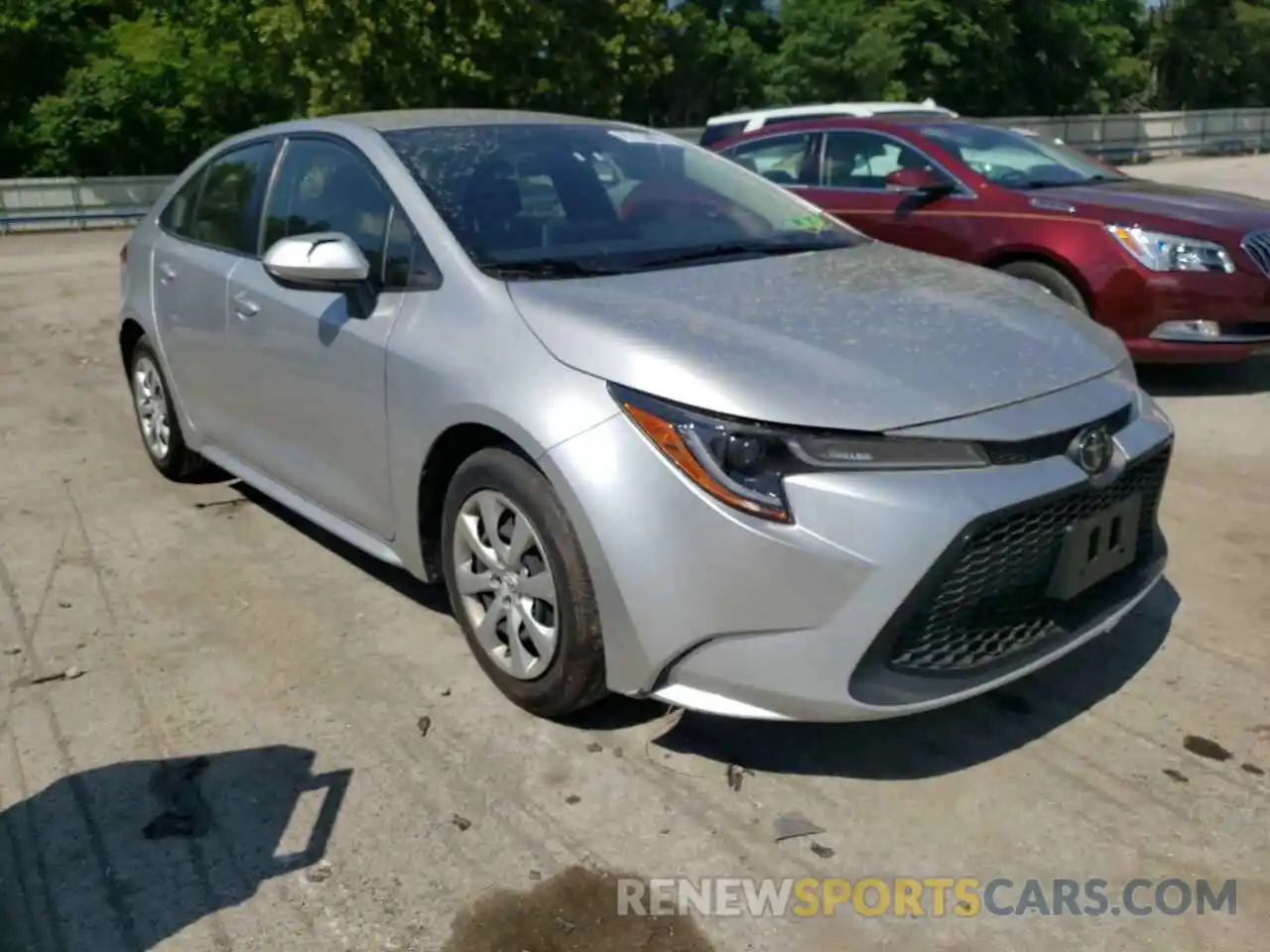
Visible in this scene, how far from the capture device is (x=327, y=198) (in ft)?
13.9

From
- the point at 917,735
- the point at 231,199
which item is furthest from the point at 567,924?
the point at 231,199

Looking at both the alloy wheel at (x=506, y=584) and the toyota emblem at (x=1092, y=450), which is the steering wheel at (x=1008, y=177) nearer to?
the toyota emblem at (x=1092, y=450)

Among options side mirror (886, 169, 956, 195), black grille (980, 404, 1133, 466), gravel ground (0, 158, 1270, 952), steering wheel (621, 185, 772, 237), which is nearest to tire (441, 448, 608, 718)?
gravel ground (0, 158, 1270, 952)

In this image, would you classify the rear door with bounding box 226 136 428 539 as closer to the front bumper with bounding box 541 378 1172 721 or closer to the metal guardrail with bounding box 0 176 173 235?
the front bumper with bounding box 541 378 1172 721

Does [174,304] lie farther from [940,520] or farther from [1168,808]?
[1168,808]

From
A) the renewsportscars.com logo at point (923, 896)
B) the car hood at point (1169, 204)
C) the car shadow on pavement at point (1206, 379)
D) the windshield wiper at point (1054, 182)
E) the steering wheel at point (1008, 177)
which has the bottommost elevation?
the renewsportscars.com logo at point (923, 896)

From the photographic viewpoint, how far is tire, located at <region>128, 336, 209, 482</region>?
17.8 ft

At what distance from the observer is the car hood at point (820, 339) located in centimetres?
293

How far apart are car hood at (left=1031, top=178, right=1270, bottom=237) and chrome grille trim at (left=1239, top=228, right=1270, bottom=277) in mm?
48

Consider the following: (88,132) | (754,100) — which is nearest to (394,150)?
(88,132)

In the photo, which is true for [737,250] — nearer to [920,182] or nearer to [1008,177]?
[920,182]

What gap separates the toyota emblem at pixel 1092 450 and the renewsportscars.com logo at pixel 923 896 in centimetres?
95

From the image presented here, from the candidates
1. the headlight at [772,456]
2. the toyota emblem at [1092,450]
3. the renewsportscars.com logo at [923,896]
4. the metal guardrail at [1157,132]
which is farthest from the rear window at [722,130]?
the metal guardrail at [1157,132]

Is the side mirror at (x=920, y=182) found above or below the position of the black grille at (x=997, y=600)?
above
